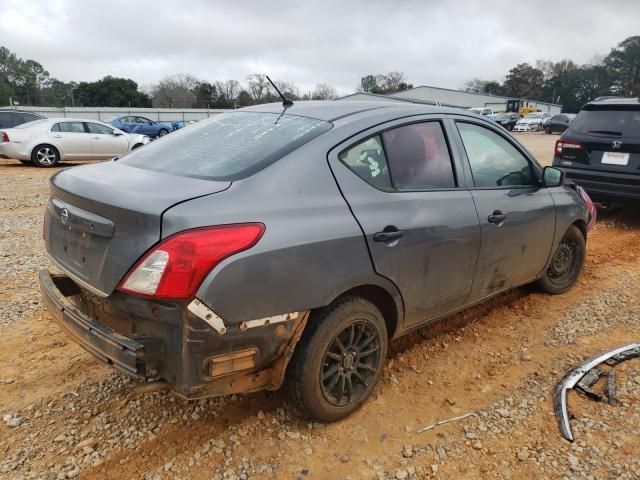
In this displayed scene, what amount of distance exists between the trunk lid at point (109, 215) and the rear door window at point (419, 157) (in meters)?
1.05

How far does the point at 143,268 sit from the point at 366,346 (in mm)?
1279

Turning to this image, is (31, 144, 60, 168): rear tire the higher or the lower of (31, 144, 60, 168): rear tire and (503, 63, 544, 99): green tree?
the lower

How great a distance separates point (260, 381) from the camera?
7.30 ft

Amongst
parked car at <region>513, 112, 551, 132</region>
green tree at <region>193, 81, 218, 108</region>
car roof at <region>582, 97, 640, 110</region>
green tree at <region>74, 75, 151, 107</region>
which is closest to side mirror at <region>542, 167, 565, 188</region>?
car roof at <region>582, 97, 640, 110</region>

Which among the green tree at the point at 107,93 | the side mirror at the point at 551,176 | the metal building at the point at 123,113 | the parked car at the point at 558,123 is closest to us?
the side mirror at the point at 551,176

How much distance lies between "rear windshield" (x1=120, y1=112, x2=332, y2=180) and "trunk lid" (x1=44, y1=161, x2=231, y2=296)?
0.42ft

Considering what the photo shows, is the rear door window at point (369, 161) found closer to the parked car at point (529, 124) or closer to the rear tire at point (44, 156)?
the rear tire at point (44, 156)

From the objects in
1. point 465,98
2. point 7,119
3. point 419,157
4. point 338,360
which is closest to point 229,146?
point 419,157

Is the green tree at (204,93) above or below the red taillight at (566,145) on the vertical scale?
above

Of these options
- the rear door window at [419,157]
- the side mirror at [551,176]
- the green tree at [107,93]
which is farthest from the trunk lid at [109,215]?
the green tree at [107,93]

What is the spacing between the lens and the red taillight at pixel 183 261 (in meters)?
1.88

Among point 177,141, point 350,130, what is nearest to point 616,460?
point 350,130

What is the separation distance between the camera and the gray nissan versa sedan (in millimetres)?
1956

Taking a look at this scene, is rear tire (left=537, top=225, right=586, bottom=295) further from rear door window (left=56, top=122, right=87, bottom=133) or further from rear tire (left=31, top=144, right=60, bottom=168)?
rear door window (left=56, top=122, right=87, bottom=133)
